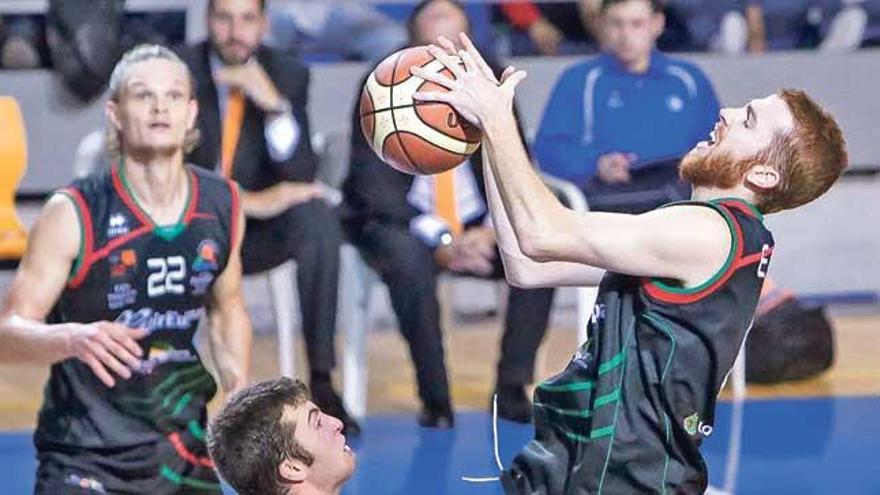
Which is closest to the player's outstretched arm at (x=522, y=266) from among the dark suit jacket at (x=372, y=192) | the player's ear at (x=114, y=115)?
the player's ear at (x=114, y=115)

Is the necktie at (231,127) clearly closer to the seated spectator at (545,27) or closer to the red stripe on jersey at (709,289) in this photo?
the seated spectator at (545,27)

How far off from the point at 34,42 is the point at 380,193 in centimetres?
232

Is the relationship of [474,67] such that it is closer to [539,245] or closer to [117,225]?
[539,245]

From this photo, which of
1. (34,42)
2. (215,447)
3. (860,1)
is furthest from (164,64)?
(860,1)

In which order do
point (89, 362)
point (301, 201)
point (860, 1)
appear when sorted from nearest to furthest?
point (89, 362) < point (301, 201) < point (860, 1)

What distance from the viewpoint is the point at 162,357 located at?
14.5 ft

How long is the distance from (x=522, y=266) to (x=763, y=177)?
508 mm

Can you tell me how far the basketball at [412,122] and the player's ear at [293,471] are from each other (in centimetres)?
62

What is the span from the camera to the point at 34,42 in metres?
8.17

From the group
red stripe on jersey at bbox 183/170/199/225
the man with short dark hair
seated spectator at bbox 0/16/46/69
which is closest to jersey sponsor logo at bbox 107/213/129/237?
red stripe on jersey at bbox 183/170/199/225

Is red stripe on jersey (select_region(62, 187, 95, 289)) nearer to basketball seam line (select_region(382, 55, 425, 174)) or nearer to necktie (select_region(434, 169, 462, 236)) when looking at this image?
basketball seam line (select_region(382, 55, 425, 174))

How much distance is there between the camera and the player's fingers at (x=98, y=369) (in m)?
3.96

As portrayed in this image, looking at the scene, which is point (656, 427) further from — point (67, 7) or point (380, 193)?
point (67, 7)

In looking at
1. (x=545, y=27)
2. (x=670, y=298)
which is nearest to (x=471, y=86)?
(x=670, y=298)
